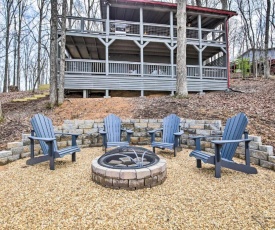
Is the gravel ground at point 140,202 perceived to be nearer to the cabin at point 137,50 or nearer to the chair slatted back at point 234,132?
the chair slatted back at point 234,132

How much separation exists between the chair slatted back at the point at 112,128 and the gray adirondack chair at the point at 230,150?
198cm

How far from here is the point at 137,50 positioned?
11609 mm

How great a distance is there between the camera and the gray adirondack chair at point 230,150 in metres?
2.79

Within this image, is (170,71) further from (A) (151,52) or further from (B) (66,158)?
(B) (66,158)

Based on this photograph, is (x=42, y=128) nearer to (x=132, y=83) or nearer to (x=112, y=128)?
(x=112, y=128)

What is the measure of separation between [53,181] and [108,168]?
90 cm

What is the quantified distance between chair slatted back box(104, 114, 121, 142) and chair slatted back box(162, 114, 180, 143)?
1132 mm

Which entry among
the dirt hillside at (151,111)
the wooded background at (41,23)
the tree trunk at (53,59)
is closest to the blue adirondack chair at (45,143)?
the dirt hillside at (151,111)

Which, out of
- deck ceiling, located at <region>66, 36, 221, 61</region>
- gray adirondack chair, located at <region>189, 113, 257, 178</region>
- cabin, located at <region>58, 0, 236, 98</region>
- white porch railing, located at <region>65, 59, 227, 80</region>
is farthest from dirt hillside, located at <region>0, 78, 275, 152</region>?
deck ceiling, located at <region>66, 36, 221, 61</region>

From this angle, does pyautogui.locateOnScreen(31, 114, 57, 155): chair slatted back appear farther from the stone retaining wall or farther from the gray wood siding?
the gray wood siding

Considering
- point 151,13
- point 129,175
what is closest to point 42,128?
point 129,175

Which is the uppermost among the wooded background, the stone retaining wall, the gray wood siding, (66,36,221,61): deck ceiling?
the wooded background

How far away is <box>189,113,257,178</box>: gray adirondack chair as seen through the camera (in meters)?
2.79

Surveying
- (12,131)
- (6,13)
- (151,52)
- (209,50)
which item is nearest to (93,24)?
(6,13)
